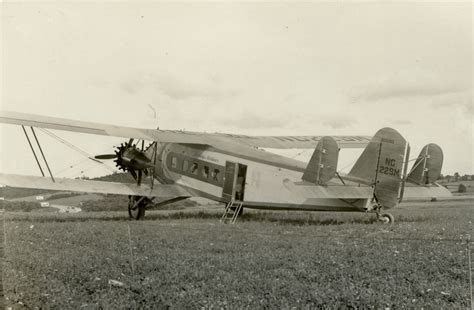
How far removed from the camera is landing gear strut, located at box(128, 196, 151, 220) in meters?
17.0

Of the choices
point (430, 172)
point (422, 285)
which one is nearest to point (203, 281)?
point (422, 285)

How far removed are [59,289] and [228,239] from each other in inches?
170

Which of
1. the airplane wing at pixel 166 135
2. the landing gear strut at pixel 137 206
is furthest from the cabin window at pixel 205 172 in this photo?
the landing gear strut at pixel 137 206

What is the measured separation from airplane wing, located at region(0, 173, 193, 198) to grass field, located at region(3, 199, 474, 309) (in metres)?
4.45

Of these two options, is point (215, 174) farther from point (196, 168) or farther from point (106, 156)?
point (106, 156)

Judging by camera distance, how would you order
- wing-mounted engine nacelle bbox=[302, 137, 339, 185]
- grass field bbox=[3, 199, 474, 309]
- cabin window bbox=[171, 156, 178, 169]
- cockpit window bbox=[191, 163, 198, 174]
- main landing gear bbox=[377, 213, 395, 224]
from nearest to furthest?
1. grass field bbox=[3, 199, 474, 309]
2. wing-mounted engine nacelle bbox=[302, 137, 339, 185]
3. main landing gear bbox=[377, 213, 395, 224]
4. cockpit window bbox=[191, 163, 198, 174]
5. cabin window bbox=[171, 156, 178, 169]

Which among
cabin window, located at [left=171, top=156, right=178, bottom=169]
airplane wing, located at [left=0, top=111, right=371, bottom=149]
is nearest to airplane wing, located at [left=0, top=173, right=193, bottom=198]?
cabin window, located at [left=171, top=156, right=178, bottom=169]

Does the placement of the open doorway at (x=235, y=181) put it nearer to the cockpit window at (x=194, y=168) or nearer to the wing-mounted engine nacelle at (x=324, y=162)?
the cockpit window at (x=194, y=168)

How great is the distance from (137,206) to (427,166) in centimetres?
977

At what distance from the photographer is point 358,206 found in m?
14.4

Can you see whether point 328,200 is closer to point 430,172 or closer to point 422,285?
point 430,172

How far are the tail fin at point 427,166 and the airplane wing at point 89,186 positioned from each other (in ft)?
25.9

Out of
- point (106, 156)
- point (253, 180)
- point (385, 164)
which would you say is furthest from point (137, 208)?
point (385, 164)

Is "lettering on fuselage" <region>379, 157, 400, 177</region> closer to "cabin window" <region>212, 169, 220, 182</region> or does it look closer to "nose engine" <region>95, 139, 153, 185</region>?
"cabin window" <region>212, 169, 220, 182</region>
